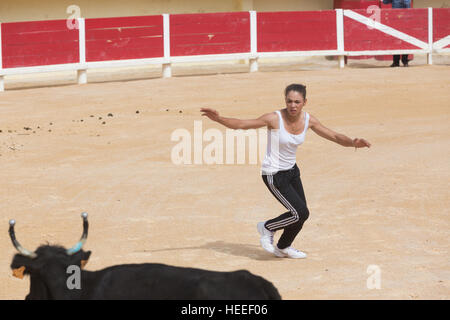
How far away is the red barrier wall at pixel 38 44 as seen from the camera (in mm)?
17078

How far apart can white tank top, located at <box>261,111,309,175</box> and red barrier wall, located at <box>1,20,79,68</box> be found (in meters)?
10.7

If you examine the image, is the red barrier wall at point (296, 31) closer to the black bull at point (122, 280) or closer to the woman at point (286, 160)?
the woman at point (286, 160)

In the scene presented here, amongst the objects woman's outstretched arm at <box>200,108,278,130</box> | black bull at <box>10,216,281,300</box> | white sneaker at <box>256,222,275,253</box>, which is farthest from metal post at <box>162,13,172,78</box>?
black bull at <box>10,216,281,300</box>

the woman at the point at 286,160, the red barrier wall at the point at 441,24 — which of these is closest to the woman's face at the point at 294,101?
the woman at the point at 286,160

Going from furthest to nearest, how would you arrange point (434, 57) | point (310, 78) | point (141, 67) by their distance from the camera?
point (434, 57) → point (141, 67) → point (310, 78)

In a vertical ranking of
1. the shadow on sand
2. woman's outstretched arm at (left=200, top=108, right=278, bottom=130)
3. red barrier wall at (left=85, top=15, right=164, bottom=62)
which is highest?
red barrier wall at (left=85, top=15, right=164, bottom=62)

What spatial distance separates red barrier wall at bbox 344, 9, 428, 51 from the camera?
784 inches

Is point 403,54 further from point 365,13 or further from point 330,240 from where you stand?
point 330,240

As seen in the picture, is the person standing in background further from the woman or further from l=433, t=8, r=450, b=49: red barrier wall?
the woman

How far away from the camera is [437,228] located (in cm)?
827

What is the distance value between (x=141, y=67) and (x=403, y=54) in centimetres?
541

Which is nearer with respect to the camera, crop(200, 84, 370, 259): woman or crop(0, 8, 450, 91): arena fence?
crop(200, 84, 370, 259): woman

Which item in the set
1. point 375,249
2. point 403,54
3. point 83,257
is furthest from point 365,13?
point 83,257

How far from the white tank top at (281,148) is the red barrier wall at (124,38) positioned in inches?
440
